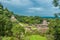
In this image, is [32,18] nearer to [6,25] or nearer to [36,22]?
[36,22]

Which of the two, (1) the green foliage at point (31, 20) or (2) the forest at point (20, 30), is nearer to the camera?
(2) the forest at point (20, 30)

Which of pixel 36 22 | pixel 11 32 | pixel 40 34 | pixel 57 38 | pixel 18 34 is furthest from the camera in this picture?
pixel 36 22

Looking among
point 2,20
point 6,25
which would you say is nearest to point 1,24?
point 2,20

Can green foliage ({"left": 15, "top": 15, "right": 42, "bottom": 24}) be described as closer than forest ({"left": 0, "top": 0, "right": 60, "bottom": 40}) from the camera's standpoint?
No

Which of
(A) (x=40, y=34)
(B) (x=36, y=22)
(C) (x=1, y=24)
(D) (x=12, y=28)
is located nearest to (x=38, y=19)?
(B) (x=36, y=22)

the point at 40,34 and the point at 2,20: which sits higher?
the point at 2,20

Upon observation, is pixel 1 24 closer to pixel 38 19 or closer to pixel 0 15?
pixel 0 15

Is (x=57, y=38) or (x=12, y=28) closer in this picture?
(x=57, y=38)

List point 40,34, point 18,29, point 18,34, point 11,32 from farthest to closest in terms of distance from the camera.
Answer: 1. point 40,34
2. point 11,32
3. point 18,29
4. point 18,34

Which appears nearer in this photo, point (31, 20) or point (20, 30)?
point (20, 30)
